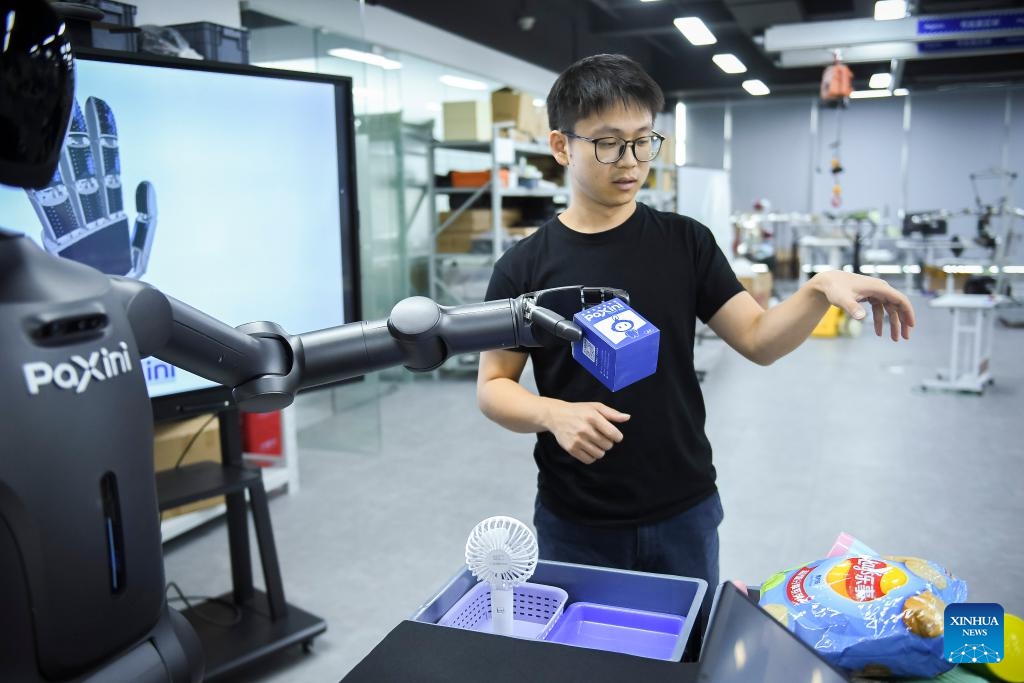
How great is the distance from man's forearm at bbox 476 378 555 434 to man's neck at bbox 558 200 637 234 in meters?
0.30

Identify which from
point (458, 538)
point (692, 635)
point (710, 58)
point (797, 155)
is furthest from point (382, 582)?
point (797, 155)

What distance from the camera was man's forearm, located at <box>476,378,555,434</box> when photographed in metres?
1.15

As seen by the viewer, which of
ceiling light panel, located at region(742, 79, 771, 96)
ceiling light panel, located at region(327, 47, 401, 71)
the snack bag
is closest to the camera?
the snack bag

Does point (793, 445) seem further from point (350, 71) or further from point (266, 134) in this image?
point (266, 134)

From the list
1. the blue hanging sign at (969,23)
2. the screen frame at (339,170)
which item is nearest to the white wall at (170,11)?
the screen frame at (339,170)

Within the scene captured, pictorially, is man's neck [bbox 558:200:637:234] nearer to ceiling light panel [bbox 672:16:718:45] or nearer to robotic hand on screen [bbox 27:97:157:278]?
robotic hand on screen [bbox 27:97:157:278]

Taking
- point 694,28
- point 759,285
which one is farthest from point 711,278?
point 759,285

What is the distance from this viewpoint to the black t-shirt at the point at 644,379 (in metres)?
1.40

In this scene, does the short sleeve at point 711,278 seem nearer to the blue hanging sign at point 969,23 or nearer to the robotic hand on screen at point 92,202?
the robotic hand on screen at point 92,202

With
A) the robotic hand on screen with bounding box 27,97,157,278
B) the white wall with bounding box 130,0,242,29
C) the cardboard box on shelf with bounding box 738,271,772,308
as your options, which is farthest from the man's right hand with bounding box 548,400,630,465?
the cardboard box on shelf with bounding box 738,271,772,308

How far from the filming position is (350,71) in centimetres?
429

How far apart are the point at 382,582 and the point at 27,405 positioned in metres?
2.72

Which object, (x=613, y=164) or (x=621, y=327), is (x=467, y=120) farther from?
(x=621, y=327)

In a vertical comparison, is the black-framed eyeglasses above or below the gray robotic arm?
above
